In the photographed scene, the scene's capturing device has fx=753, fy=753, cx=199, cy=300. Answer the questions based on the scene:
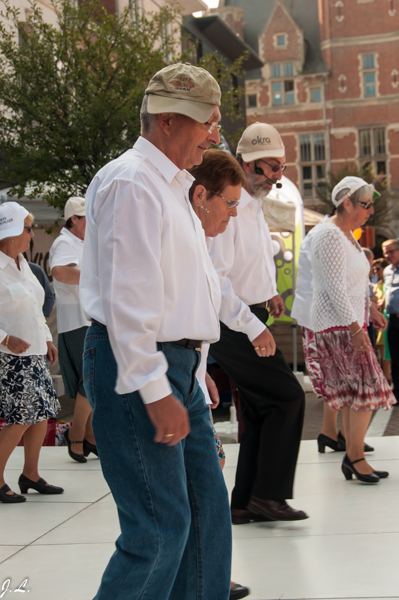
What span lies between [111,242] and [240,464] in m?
2.21

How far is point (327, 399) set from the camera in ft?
16.6

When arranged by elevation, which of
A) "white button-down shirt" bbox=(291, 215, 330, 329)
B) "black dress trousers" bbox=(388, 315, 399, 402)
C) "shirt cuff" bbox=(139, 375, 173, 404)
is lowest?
"black dress trousers" bbox=(388, 315, 399, 402)

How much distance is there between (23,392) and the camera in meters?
4.68

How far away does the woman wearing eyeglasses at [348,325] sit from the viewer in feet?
15.7

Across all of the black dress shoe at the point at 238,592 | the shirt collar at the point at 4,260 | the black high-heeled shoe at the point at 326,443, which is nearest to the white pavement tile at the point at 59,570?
the black dress shoe at the point at 238,592

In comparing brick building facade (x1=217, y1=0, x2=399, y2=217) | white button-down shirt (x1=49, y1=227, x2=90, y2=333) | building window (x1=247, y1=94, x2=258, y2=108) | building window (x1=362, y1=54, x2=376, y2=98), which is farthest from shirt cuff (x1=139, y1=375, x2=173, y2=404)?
building window (x1=247, y1=94, x2=258, y2=108)

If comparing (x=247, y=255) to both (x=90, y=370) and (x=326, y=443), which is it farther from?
(x=326, y=443)

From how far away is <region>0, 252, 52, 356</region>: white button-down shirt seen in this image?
468 cm

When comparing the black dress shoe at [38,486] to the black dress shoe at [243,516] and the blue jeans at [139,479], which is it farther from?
the blue jeans at [139,479]

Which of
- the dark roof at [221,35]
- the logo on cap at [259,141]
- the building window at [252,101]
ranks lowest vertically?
the logo on cap at [259,141]

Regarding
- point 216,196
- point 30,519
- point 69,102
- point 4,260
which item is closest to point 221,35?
point 69,102

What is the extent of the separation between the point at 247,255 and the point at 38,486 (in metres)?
2.14

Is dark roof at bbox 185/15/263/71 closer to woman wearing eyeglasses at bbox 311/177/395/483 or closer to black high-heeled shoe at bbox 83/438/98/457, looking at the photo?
black high-heeled shoe at bbox 83/438/98/457

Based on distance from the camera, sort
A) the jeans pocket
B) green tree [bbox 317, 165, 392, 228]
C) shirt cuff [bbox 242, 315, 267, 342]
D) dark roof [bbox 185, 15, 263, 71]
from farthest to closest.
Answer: green tree [bbox 317, 165, 392, 228] → dark roof [bbox 185, 15, 263, 71] → shirt cuff [bbox 242, 315, 267, 342] → the jeans pocket
